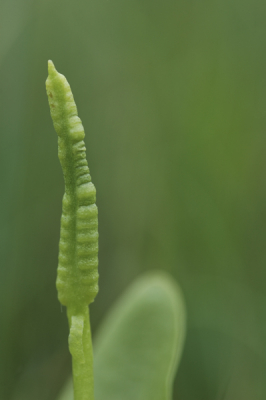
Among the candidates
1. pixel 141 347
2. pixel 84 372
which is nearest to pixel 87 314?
pixel 84 372

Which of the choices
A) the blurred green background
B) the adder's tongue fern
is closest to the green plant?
the adder's tongue fern

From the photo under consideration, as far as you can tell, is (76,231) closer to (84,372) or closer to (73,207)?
(73,207)

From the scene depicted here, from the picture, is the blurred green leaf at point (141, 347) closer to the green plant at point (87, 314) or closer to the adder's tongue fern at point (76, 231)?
the green plant at point (87, 314)

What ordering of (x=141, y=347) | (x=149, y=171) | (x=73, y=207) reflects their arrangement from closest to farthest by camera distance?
(x=73, y=207) → (x=141, y=347) → (x=149, y=171)

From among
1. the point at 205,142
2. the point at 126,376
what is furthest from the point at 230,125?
the point at 126,376

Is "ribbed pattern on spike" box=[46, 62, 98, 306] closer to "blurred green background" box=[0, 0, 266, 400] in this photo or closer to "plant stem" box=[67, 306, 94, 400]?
"plant stem" box=[67, 306, 94, 400]

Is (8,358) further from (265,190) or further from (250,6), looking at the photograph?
(250,6)
